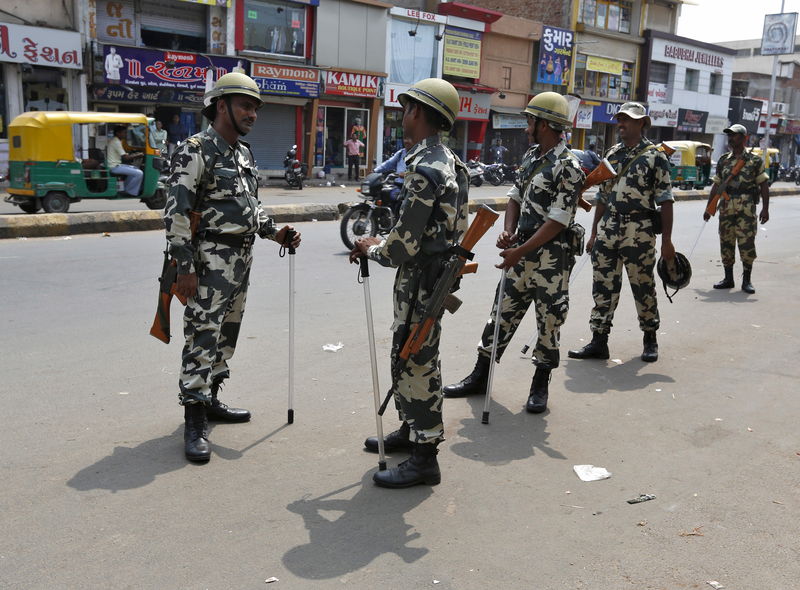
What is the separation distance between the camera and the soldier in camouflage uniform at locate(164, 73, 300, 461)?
12.6 feet

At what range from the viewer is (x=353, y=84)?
28.6 m

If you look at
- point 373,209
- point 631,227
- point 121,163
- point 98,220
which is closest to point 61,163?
point 121,163

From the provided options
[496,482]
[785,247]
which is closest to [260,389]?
[496,482]

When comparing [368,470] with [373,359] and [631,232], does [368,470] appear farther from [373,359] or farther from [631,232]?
[631,232]

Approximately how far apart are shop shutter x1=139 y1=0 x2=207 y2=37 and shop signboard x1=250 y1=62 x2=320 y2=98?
83.4 inches

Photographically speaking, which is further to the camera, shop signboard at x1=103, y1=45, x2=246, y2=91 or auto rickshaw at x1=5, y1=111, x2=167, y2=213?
shop signboard at x1=103, y1=45, x2=246, y2=91

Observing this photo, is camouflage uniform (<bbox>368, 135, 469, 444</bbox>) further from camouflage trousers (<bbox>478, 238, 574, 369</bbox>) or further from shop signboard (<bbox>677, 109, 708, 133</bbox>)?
shop signboard (<bbox>677, 109, 708, 133</bbox>)

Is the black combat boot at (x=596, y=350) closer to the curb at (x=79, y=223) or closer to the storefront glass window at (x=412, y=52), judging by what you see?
the curb at (x=79, y=223)

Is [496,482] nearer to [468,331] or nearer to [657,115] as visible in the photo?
[468,331]

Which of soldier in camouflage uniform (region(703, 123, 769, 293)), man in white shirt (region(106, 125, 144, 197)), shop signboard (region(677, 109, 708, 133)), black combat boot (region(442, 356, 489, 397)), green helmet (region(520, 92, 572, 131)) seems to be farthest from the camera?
shop signboard (region(677, 109, 708, 133))

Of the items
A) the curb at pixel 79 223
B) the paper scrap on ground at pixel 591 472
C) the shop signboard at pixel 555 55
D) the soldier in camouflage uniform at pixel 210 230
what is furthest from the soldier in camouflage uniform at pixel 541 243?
the shop signboard at pixel 555 55

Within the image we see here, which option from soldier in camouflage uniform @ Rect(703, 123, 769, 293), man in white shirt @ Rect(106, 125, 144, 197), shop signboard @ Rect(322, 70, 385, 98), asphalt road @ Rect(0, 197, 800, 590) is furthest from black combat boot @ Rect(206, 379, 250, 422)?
shop signboard @ Rect(322, 70, 385, 98)

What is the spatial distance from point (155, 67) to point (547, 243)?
20464 mm

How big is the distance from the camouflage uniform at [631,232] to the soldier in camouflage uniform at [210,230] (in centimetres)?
315
